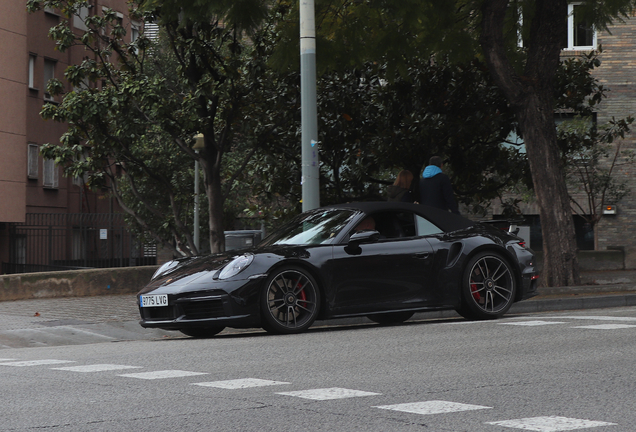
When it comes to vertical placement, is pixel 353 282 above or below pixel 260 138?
below

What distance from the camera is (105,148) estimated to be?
1816cm

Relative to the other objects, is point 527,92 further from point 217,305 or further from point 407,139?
point 217,305

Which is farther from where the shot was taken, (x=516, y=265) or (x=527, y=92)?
(x=527, y=92)

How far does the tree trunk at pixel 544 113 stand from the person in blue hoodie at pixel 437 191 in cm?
209

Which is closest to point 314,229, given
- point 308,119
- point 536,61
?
point 308,119

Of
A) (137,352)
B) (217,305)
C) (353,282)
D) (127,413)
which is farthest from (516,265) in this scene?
(127,413)

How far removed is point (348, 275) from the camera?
966 centimetres

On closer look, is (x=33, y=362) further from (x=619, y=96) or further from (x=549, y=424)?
(x=619, y=96)

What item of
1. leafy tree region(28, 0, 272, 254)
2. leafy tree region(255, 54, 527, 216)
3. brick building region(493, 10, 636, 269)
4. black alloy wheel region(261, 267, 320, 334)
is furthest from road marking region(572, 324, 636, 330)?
brick building region(493, 10, 636, 269)

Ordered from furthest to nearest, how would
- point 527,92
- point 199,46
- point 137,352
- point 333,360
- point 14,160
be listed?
point 14,160
point 199,46
point 527,92
point 137,352
point 333,360

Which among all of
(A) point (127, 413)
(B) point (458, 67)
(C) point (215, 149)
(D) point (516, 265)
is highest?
(B) point (458, 67)

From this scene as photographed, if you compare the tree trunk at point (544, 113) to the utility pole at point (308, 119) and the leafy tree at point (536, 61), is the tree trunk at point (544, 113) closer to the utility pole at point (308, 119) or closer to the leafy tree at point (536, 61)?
the leafy tree at point (536, 61)

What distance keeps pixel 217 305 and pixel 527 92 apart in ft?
24.0

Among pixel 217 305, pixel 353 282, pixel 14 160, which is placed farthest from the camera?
pixel 14 160
